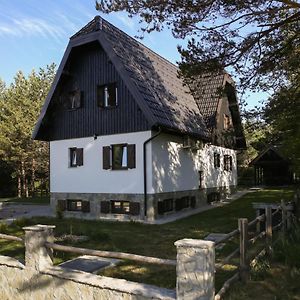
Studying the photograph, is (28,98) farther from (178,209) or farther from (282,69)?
(282,69)

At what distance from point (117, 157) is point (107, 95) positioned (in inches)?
107

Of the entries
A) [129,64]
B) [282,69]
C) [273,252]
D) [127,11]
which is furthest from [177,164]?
[273,252]

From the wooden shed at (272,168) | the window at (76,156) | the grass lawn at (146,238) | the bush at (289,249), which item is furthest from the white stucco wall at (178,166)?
the wooden shed at (272,168)

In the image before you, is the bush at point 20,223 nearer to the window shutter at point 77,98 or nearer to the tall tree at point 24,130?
the window shutter at point 77,98

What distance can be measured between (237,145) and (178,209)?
11901 mm

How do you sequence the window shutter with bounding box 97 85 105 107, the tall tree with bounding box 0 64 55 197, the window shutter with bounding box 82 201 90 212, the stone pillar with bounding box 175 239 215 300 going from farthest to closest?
the tall tree with bounding box 0 64 55 197
the window shutter with bounding box 82 201 90 212
the window shutter with bounding box 97 85 105 107
the stone pillar with bounding box 175 239 215 300

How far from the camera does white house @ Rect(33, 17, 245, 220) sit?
15.3m

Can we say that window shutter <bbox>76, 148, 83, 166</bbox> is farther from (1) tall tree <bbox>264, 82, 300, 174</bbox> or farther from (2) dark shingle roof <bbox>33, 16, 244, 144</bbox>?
(1) tall tree <bbox>264, 82, 300, 174</bbox>

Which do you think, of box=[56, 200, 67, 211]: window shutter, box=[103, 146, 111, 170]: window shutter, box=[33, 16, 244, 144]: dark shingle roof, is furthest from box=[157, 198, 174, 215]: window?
box=[56, 200, 67, 211]: window shutter

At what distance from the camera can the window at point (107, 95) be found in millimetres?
16266

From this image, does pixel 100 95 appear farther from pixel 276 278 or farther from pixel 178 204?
pixel 276 278

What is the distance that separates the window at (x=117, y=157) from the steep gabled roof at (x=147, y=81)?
2.06m

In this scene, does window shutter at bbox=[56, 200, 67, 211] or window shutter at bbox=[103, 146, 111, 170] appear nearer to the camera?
window shutter at bbox=[103, 146, 111, 170]

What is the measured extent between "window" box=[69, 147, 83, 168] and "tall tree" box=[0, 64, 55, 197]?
47.0ft
